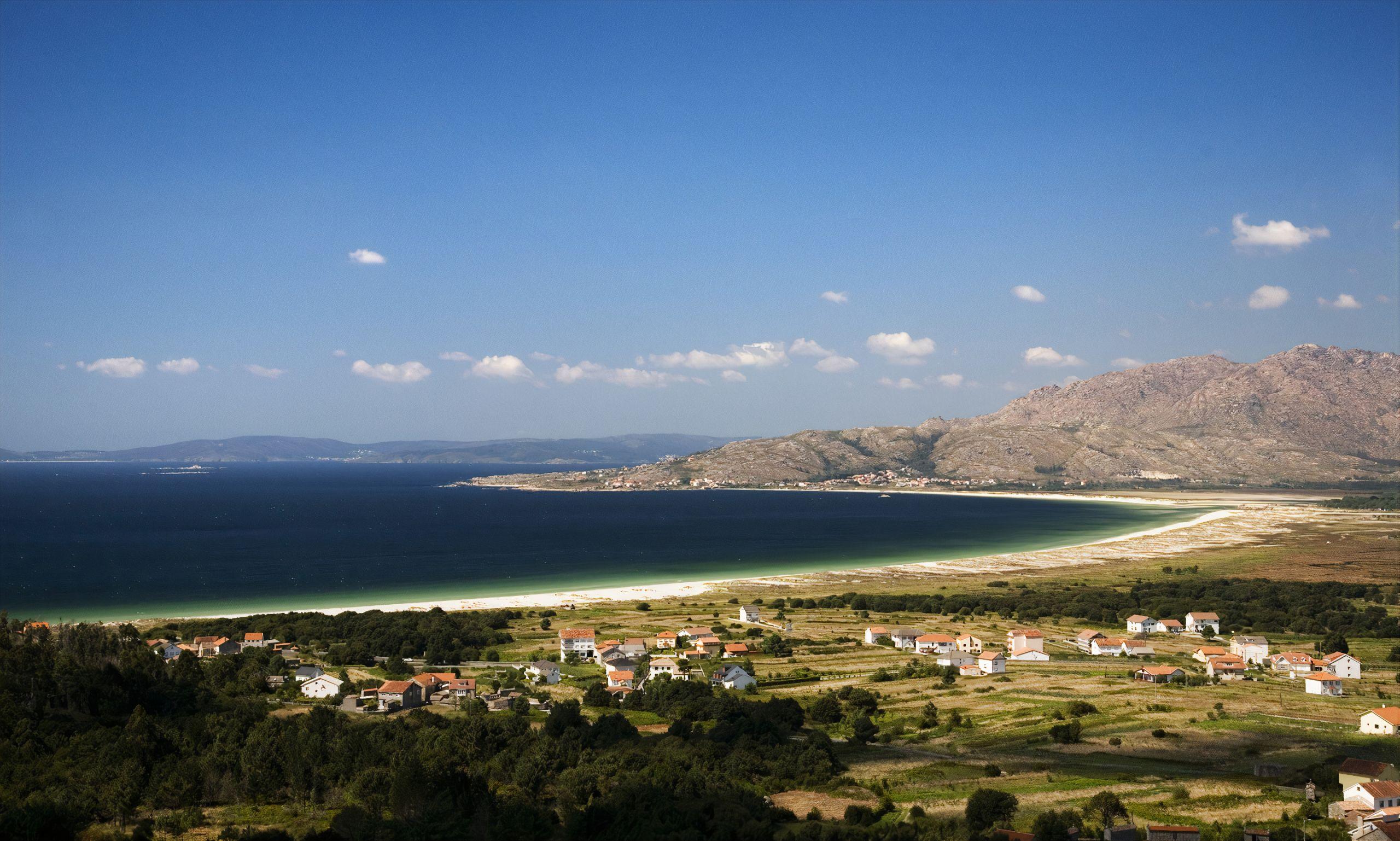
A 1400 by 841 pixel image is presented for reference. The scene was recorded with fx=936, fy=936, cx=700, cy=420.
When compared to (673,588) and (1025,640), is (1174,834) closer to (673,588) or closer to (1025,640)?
(1025,640)

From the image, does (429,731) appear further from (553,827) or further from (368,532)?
(368,532)

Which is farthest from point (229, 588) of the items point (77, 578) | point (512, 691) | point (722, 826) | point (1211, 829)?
point (1211, 829)

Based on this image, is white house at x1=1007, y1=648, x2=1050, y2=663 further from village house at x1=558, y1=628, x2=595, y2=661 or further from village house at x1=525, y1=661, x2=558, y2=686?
village house at x1=525, y1=661, x2=558, y2=686

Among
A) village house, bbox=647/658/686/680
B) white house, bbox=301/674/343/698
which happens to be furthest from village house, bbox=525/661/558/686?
white house, bbox=301/674/343/698

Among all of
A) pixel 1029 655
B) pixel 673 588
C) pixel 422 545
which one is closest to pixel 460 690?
pixel 1029 655

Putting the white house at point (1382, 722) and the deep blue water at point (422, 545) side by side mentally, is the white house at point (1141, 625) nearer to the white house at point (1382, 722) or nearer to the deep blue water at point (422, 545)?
the white house at point (1382, 722)
